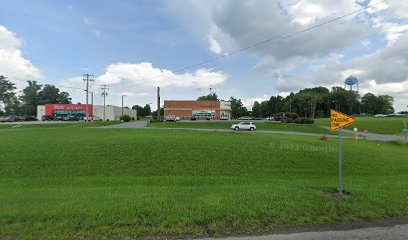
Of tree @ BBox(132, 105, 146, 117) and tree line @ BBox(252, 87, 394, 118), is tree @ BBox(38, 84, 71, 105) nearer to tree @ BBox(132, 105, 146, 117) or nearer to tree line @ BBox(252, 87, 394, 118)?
tree @ BBox(132, 105, 146, 117)

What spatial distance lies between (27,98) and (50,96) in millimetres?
10748

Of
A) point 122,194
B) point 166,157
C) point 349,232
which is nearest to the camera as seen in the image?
point 349,232

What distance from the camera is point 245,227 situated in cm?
508

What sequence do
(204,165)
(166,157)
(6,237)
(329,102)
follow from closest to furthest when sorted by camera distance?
(6,237), (204,165), (166,157), (329,102)

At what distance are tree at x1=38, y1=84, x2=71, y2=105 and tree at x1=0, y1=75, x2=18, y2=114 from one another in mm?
12165

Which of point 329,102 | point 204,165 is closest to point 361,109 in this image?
point 329,102

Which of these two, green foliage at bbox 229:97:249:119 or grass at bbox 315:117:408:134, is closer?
grass at bbox 315:117:408:134

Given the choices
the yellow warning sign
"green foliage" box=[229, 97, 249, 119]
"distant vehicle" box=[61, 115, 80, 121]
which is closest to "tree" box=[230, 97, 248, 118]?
"green foliage" box=[229, 97, 249, 119]

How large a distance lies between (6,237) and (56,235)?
2.73 feet

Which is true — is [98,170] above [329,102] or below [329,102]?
below

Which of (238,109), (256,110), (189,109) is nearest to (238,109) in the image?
(238,109)

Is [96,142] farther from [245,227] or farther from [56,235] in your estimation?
[245,227]

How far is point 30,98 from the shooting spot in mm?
120562

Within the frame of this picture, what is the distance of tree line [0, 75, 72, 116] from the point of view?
110438mm
